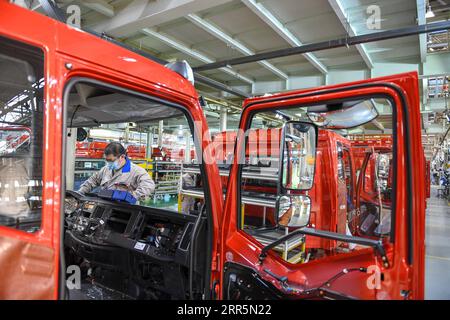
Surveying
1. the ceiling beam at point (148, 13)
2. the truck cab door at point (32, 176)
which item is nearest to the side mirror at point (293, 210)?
the truck cab door at point (32, 176)

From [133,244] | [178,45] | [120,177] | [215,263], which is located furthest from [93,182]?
[178,45]

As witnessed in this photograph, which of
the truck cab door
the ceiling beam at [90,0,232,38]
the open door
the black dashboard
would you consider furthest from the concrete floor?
the ceiling beam at [90,0,232,38]

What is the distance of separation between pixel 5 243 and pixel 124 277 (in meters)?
1.49

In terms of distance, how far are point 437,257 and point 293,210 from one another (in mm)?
6068

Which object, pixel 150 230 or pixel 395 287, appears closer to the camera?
pixel 395 287

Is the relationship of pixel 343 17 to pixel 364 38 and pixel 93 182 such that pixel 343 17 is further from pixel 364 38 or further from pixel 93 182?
pixel 93 182

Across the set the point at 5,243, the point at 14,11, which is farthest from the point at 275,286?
the point at 14,11

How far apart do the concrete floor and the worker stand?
13.7ft

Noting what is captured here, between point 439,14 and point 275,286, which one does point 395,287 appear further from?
point 439,14

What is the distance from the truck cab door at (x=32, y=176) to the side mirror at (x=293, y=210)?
1.05 m

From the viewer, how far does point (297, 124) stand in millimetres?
1590

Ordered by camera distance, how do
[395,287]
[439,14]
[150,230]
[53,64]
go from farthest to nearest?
[439,14], [150,230], [395,287], [53,64]

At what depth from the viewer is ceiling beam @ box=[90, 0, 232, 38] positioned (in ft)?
12.6

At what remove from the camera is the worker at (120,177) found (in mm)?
3438
